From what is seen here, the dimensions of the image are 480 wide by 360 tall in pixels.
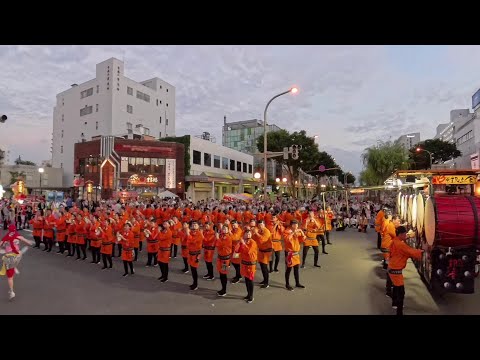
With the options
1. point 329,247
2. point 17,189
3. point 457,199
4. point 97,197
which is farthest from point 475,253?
point 97,197

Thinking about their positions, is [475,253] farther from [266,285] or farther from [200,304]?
[200,304]

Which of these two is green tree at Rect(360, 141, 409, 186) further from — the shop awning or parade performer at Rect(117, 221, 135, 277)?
parade performer at Rect(117, 221, 135, 277)

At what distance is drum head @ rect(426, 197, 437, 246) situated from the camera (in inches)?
328

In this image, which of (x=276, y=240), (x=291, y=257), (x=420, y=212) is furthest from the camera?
(x=276, y=240)

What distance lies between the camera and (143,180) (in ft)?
128

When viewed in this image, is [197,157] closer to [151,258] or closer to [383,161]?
[383,161]

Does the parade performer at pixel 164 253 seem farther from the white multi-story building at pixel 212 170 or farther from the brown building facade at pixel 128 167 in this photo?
the white multi-story building at pixel 212 170

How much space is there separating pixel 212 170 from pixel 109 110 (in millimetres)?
17369

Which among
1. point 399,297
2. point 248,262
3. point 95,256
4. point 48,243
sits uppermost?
point 248,262

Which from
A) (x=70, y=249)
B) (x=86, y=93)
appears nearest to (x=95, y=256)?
(x=70, y=249)

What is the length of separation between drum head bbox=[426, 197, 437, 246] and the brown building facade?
3191 centimetres

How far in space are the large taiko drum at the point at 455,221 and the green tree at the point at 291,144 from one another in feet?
129

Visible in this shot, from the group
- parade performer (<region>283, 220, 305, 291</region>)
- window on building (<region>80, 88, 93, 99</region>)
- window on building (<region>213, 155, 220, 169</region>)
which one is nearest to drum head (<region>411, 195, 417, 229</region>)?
parade performer (<region>283, 220, 305, 291</region>)

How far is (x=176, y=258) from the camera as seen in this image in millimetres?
14383
